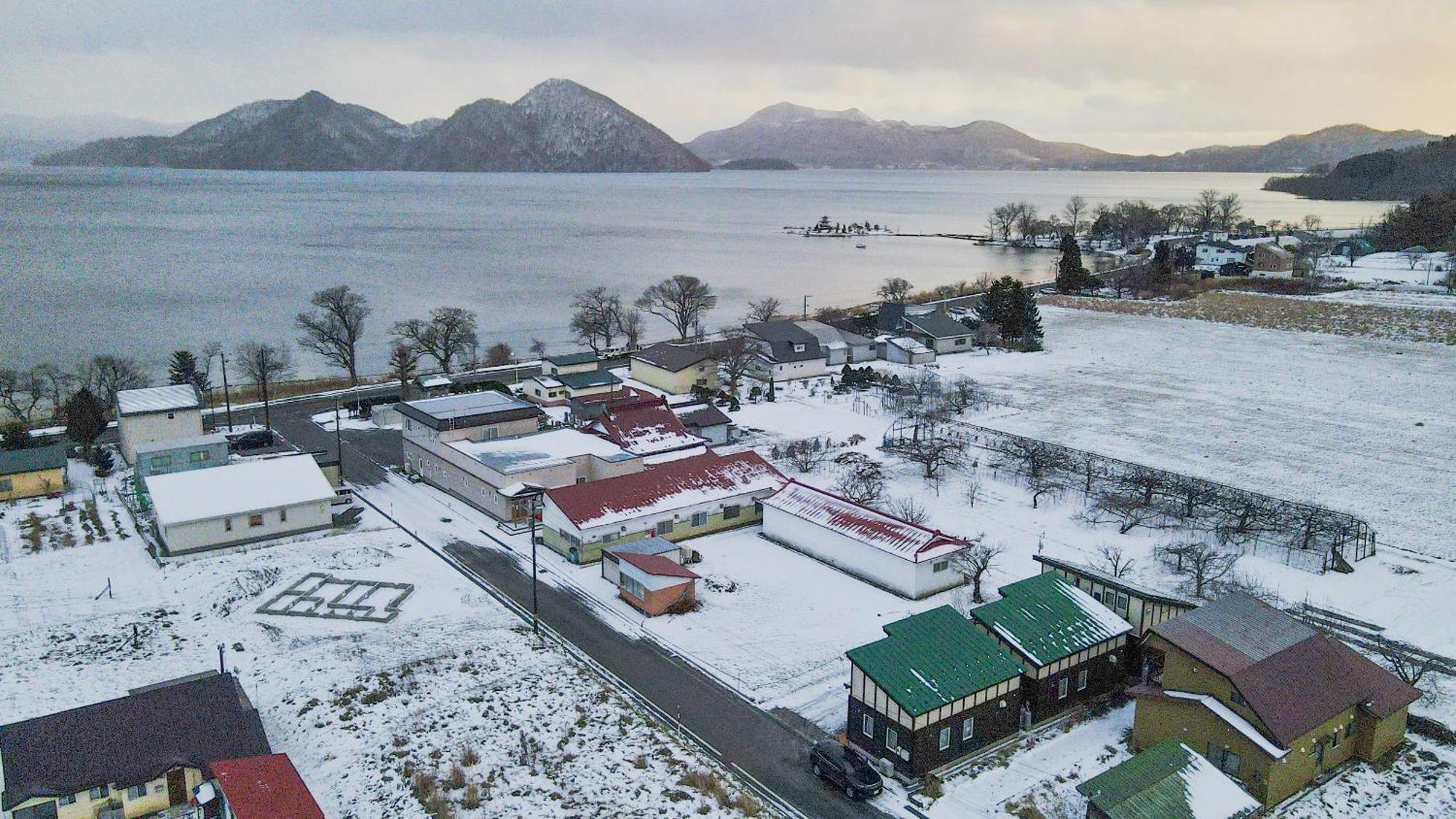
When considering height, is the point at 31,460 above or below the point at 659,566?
above

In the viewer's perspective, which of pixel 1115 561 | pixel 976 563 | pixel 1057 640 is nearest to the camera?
pixel 1057 640

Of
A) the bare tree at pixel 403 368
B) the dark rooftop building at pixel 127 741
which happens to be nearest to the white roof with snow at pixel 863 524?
the dark rooftop building at pixel 127 741

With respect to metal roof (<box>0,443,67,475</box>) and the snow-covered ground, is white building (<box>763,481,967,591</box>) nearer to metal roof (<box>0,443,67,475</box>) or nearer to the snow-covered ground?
metal roof (<box>0,443,67,475</box>)

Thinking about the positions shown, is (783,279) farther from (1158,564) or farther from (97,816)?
(97,816)

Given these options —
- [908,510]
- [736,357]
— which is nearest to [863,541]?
[908,510]

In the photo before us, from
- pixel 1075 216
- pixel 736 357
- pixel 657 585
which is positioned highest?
pixel 1075 216

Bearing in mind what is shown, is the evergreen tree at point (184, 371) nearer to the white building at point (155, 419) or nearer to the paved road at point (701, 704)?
the white building at point (155, 419)

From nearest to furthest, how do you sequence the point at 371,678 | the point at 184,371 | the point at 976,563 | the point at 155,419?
1. the point at 371,678
2. the point at 976,563
3. the point at 155,419
4. the point at 184,371

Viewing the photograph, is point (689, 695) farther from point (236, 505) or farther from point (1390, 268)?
point (1390, 268)
